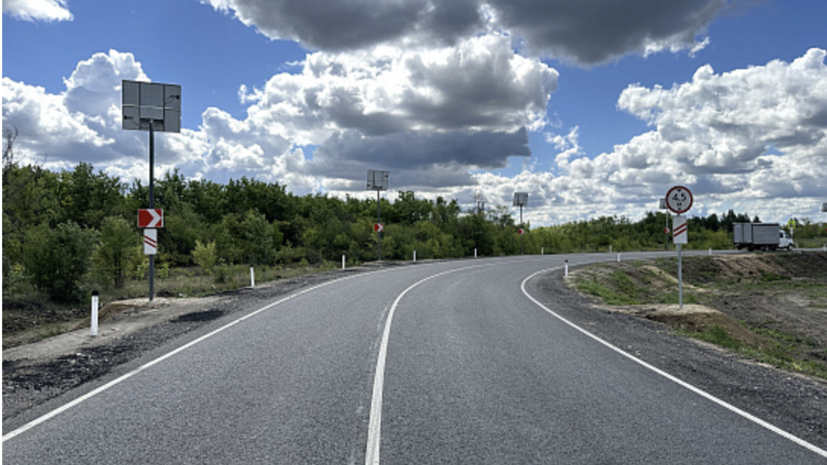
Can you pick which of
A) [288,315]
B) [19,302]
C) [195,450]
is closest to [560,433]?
[195,450]

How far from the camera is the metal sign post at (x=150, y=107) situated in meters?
20.0

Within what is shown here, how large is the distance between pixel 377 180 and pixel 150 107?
35.2 m

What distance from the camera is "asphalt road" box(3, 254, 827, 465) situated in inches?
190

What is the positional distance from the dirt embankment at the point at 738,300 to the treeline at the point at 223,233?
77.8ft

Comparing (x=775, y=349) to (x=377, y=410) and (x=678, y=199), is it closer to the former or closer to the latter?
(x=678, y=199)

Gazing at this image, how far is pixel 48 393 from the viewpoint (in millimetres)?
7113

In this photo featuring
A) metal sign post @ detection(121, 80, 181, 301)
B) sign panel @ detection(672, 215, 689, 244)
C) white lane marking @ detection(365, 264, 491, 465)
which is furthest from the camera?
metal sign post @ detection(121, 80, 181, 301)

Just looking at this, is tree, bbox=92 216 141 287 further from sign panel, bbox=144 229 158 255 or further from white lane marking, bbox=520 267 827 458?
white lane marking, bbox=520 267 827 458

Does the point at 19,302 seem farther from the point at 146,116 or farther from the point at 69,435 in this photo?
the point at 69,435

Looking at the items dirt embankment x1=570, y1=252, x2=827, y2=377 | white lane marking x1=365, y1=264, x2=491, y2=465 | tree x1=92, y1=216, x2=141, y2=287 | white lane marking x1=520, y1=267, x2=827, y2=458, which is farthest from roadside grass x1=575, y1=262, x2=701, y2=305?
tree x1=92, y1=216, x2=141, y2=287

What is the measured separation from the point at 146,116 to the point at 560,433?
2012cm

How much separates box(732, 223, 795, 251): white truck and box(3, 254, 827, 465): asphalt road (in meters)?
59.2

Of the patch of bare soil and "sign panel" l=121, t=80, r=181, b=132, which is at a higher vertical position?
"sign panel" l=121, t=80, r=181, b=132

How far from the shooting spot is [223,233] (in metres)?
56.7
